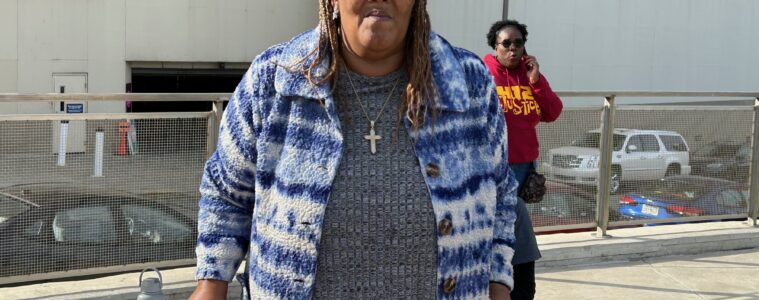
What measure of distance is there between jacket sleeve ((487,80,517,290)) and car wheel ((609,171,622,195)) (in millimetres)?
5209

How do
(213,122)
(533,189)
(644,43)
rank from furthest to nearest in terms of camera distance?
1. (644,43)
2. (213,122)
3. (533,189)

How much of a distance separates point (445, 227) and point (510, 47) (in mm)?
3160

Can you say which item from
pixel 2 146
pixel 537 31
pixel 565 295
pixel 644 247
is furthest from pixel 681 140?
pixel 537 31

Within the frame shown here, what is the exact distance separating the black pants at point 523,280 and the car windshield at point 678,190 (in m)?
4.10

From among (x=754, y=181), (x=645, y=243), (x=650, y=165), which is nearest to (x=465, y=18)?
(x=754, y=181)

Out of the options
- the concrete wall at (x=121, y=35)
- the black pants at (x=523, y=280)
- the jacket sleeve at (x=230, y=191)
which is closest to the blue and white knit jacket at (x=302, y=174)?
the jacket sleeve at (x=230, y=191)

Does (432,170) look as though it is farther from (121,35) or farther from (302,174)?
(121,35)

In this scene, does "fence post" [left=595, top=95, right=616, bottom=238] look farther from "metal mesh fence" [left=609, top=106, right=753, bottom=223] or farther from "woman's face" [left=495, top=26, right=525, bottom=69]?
"woman's face" [left=495, top=26, right=525, bottom=69]

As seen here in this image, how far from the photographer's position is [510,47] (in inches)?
201

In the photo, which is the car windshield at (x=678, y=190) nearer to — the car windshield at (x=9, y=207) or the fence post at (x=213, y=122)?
the fence post at (x=213, y=122)

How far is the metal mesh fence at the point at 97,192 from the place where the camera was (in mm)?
5316

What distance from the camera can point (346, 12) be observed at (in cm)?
212

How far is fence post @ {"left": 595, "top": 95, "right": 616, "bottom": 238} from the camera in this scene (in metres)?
7.14

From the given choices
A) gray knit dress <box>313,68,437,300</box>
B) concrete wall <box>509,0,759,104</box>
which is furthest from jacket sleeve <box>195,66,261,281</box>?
concrete wall <box>509,0,759,104</box>
